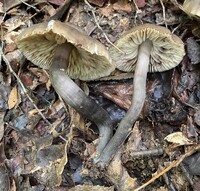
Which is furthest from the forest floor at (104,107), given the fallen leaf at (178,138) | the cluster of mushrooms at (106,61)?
the cluster of mushrooms at (106,61)

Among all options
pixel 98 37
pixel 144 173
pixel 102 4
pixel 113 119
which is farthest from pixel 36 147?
pixel 102 4

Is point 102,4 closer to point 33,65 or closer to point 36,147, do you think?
point 33,65

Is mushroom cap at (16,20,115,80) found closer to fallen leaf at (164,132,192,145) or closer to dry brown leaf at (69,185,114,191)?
fallen leaf at (164,132,192,145)

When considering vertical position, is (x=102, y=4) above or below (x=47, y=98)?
above

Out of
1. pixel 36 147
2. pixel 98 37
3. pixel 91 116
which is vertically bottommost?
pixel 36 147

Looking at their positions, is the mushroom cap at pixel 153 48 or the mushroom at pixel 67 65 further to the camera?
the mushroom at pixel 67 65

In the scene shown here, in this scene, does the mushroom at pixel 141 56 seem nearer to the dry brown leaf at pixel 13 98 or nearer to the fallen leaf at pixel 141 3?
the fallen leaf at pixel 141 3

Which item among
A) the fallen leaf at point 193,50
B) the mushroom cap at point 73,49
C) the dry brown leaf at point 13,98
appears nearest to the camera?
the mushroom cap at point 73,49

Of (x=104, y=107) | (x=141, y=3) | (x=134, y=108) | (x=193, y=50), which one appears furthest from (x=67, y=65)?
(x=193, y=50)
